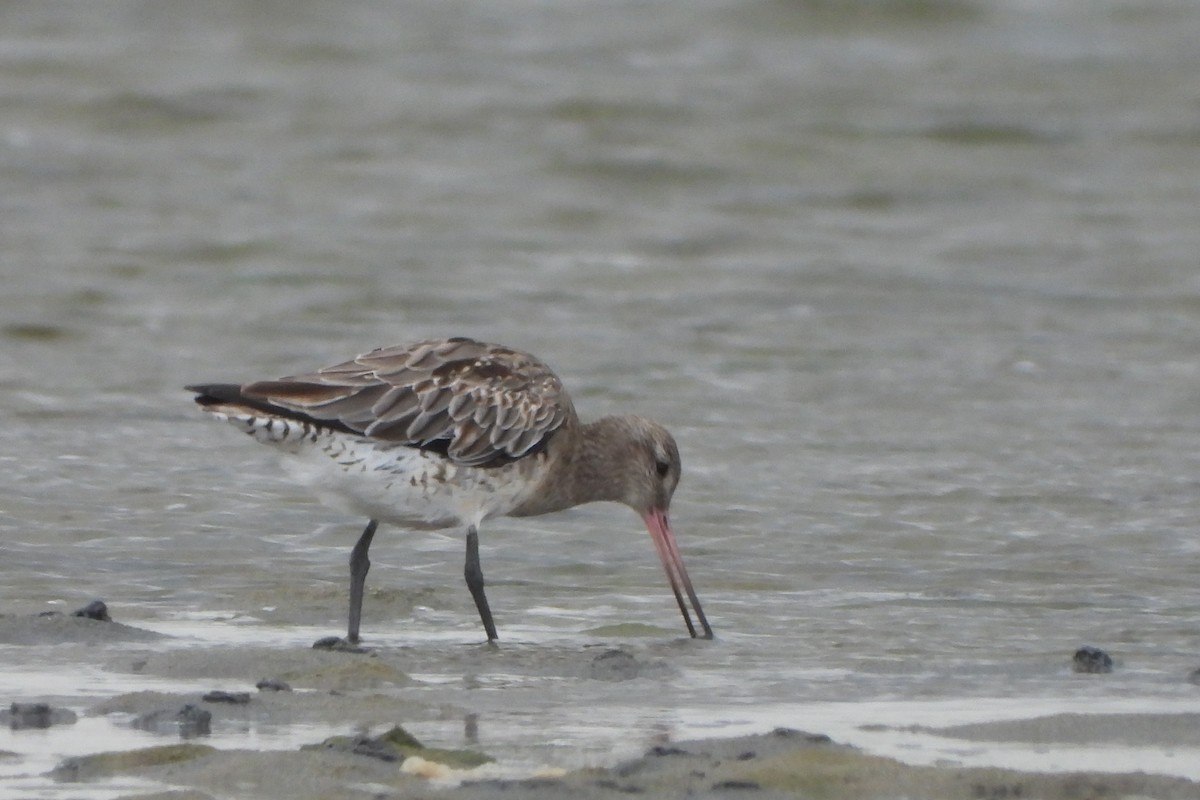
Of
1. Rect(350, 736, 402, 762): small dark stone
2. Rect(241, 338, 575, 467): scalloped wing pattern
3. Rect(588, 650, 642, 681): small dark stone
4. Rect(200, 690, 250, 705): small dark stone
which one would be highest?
Rect(241, 338, 575, 467): scalloped wing pattern

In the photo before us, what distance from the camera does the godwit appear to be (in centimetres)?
799

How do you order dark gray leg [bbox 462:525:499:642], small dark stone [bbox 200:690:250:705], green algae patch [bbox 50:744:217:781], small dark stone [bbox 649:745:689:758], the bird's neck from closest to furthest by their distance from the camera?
green algae patch [bbox 50:744:217:781] → small dark stone [bbox 649:745:689:758] → small dark stone [bbox 200:690:250:705] → dark gray leg [bbox 462:525:499:642] → the bird's neck

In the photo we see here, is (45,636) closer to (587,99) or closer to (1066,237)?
(1066,237)

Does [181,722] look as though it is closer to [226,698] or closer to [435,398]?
[226,698]

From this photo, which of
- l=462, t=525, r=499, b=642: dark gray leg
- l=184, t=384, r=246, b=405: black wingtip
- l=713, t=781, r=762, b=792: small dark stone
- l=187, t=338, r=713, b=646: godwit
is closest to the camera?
l=713, t=781, r=762, b=792: small dark stone

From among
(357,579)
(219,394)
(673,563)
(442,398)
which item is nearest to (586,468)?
(673,563)

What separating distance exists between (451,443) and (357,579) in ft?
2.05

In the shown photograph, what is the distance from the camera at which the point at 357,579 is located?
Answer: 26.6 feet

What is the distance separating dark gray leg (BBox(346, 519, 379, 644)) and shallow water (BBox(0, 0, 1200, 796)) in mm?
150

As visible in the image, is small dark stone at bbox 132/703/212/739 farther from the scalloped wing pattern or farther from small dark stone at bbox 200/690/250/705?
the scalloped wing pattern

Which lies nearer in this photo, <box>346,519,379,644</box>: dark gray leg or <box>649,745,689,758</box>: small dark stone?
<box>649,745,689,758</box>: small dark stone

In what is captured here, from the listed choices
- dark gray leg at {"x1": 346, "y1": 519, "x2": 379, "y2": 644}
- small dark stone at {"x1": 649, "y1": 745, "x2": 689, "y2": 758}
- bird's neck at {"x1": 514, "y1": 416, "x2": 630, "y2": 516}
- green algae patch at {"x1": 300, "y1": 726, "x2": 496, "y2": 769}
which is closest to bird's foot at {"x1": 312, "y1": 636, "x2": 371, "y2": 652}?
dark gray leg at {"x1": 346, "y1": 519, "x2": 379, "y2": 644}

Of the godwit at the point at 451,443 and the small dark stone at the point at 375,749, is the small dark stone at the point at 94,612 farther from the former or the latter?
the small dark stone at the point at 375,749

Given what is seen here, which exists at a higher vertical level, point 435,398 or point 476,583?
point 435,398
